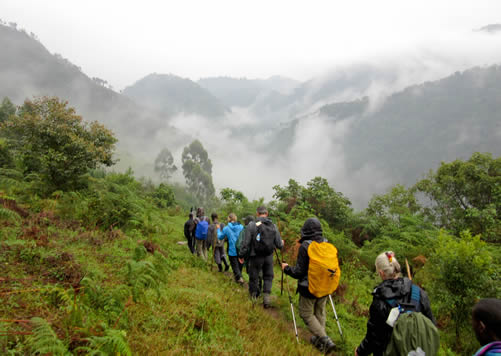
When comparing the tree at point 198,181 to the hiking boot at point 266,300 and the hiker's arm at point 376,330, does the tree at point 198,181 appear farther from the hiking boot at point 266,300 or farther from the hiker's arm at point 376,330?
the hiker's arm at point 376,330

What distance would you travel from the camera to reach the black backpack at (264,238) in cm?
489

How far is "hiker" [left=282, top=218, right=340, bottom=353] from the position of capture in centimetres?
372

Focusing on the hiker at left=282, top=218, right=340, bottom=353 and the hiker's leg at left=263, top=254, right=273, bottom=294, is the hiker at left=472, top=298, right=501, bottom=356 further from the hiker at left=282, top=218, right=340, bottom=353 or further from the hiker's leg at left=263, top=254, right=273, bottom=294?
the hiker's leg at left=263, top=254, right=273, bottom=294

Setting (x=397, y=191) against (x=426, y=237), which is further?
(x=397, y=191)

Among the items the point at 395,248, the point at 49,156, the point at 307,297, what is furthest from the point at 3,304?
the point at 395,248

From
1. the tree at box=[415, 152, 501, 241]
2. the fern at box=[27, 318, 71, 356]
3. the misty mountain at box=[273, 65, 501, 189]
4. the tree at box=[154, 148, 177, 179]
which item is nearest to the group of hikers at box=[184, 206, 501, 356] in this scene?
the fern at box=[27, 318, 71, 356]

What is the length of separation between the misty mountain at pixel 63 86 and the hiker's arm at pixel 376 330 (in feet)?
407

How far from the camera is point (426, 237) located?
410 inches

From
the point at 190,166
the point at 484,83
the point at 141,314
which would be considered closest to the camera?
the point at 141,314

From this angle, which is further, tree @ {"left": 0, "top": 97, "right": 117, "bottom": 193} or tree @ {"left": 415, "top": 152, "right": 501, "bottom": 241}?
tree @ {"left": 415, "top": 152, "right": 501, "bottom": 241}

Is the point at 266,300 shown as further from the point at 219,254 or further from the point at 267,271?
the point at 219,254

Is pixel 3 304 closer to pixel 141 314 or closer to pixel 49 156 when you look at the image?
pixel 141 314

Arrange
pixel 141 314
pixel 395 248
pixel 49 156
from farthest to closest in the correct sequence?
pixel 395 248
pixel 49 156
pixel 141 314

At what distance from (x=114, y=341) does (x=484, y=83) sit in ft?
654
